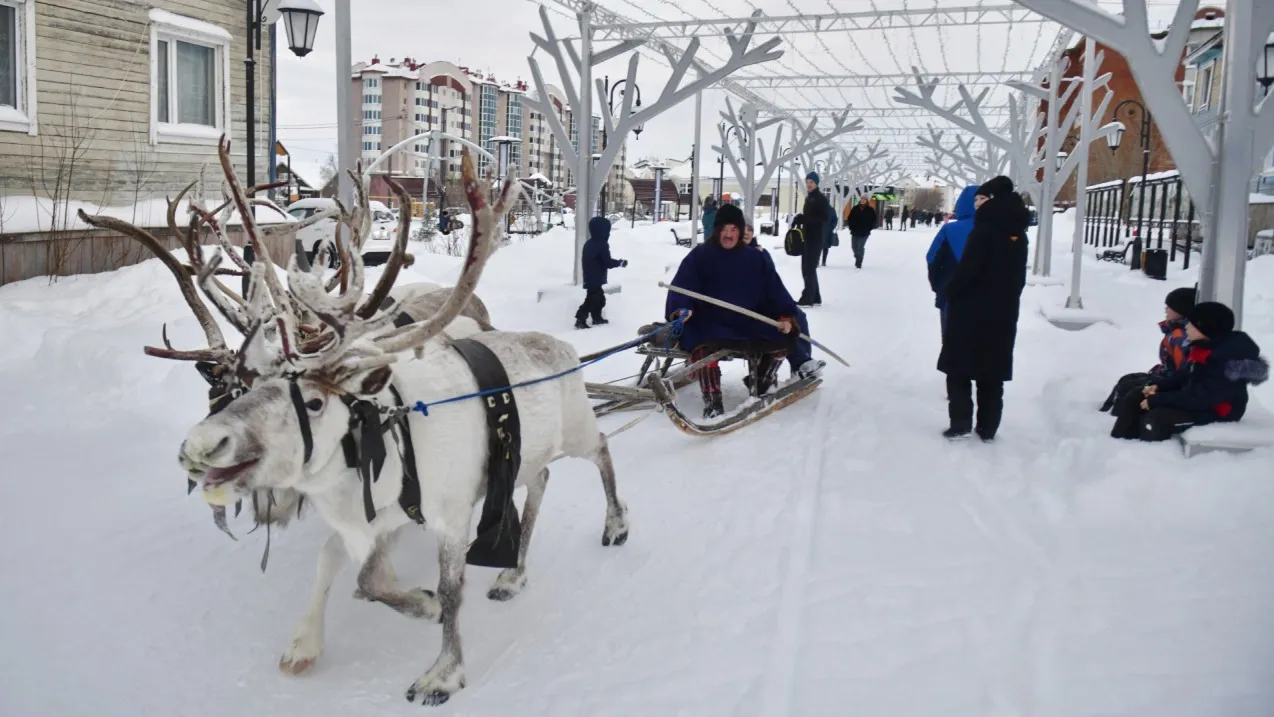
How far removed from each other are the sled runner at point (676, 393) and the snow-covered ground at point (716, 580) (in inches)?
7.0

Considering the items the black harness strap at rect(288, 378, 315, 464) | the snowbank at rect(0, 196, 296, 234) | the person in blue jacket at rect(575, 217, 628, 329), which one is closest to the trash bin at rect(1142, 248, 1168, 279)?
the person in blue jacket at rect(575, 217, 628, 329)

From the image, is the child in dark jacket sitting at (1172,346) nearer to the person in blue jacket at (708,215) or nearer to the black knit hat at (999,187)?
the black knit hat at (999,187)

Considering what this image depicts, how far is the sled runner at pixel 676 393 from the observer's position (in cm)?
636

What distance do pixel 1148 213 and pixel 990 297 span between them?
2440cm

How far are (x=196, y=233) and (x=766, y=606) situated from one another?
2.90 meters

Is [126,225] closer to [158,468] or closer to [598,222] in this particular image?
[158,468]

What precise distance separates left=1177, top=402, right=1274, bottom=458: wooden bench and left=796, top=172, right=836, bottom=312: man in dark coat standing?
28.9 feet

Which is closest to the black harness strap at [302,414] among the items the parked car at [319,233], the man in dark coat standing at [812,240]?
the parked car at [319,233]

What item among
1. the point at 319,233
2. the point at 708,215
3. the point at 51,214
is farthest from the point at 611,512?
the point at 319,233

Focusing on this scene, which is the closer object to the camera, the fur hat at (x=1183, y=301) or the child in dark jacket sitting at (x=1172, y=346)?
the child in dark jacket sitting at (x=1172, y=346)

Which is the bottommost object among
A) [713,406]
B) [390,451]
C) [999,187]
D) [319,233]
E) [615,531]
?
[615,531]

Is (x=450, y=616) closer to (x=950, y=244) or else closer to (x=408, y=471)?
(x=408, y=471)

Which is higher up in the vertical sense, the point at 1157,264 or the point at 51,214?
the point at 51,214

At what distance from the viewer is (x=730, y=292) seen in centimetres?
781
